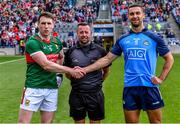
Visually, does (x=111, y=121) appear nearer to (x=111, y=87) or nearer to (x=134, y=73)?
(x=134, y=73)

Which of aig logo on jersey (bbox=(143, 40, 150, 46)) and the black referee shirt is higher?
aig logo on jersey (bbox=(143, 40, 150, 46))

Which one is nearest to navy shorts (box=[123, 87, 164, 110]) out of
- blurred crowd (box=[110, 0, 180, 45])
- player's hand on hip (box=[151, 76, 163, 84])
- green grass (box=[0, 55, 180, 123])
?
player's hand on hip (box=[151, 76, 163, 84])

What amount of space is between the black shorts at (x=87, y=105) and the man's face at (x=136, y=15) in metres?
1.34

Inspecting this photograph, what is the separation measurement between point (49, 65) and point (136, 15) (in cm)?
145

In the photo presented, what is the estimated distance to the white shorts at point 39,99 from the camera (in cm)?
646

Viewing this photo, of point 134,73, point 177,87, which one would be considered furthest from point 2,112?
point 177,87

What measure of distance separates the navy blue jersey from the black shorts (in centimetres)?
77

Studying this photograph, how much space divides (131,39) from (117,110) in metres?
4.60

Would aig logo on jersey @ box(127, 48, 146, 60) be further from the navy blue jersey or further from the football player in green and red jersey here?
the football player in green and red jersey

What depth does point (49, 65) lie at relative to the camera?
638cm

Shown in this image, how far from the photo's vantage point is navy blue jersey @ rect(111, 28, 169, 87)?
20.2 feet

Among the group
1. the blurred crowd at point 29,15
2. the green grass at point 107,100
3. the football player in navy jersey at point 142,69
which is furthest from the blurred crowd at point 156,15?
the football player in navy jersey at point 142,69

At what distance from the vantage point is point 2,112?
10398mm

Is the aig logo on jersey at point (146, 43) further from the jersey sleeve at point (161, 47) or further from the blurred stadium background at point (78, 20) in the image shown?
the blurred stadium background at point (78, 20)
